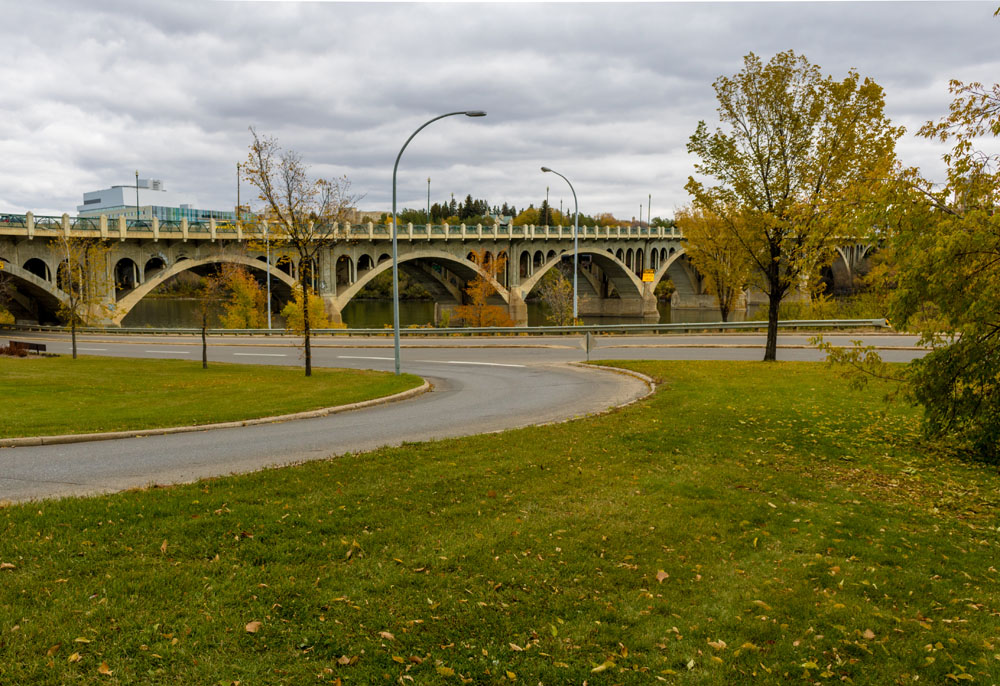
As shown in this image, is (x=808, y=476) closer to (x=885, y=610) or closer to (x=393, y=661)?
(x=885, y=610)

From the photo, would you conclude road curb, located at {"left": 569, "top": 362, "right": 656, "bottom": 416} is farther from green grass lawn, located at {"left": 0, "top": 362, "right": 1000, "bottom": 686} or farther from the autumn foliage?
the autumn foliage

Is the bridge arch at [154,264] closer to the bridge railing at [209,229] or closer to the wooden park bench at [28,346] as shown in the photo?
the bridge railing at [209,229]

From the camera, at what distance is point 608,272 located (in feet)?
280

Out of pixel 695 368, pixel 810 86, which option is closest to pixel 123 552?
pixel 695 368

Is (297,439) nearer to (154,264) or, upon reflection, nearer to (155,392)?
(155,392)

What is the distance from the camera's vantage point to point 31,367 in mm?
23891

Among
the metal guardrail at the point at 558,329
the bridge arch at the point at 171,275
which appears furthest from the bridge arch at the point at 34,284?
the bridge arch at the point at 171,275

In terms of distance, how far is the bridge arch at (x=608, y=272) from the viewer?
70188 millimetres

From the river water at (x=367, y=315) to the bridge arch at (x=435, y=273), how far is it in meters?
5.71

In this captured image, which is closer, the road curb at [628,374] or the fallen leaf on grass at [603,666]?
the fallen leaf on grass at [603,666]

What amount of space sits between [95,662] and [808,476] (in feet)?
27.6

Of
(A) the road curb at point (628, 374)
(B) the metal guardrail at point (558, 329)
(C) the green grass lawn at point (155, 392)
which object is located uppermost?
(B) the metal guardrail at point (558, 329)

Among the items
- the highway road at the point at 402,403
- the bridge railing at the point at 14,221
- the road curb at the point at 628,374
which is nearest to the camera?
the highway road at the point at 402,403

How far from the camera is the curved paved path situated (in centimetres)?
915
